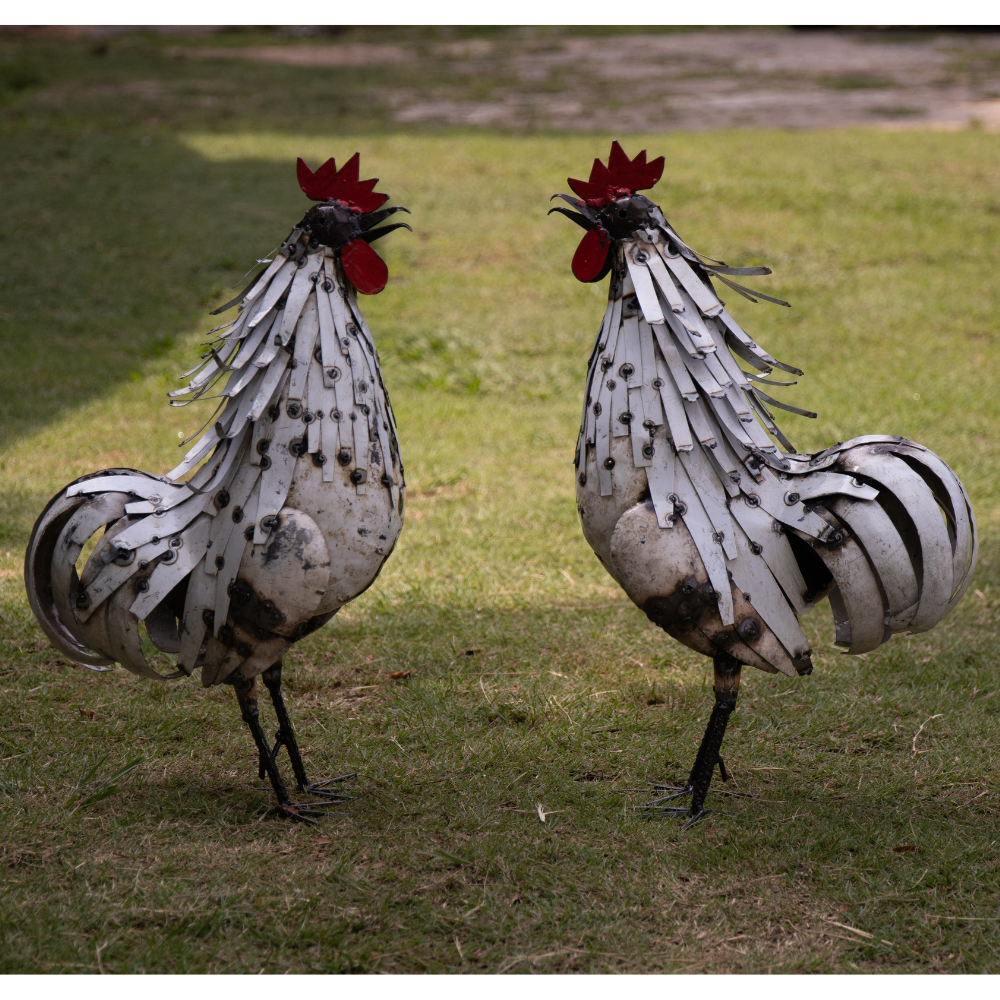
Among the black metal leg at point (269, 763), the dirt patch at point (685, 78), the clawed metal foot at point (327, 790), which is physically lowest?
the clawed metal foot at point (327, 790)

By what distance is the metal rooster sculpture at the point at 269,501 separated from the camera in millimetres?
3082

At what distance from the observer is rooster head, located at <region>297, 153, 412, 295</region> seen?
3121 mm

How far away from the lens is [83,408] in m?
7.52

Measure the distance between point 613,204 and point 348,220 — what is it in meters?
0.80

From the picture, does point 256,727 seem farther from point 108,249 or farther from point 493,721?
point 108,249

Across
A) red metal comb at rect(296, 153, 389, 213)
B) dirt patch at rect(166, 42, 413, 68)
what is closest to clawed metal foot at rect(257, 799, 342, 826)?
red metal comb at rect(296, 153, 389, 213)

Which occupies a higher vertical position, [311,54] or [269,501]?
[311,54]

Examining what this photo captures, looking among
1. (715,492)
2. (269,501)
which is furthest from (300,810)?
(715,492)

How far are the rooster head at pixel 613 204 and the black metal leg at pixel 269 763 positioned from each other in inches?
64.6

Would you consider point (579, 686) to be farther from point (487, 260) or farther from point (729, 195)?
point (729, 195)

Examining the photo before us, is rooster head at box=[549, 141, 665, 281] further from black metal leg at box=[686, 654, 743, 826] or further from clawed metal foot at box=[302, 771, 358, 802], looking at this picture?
clawed metal foot at box=[302, 771, 358, 802]

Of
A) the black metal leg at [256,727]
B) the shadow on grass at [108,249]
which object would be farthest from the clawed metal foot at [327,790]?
the shadow on grass at [108,249]

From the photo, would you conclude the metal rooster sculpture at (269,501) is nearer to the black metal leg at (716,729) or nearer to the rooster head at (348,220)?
the rooster head at (348,220)

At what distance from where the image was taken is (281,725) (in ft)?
11.3
